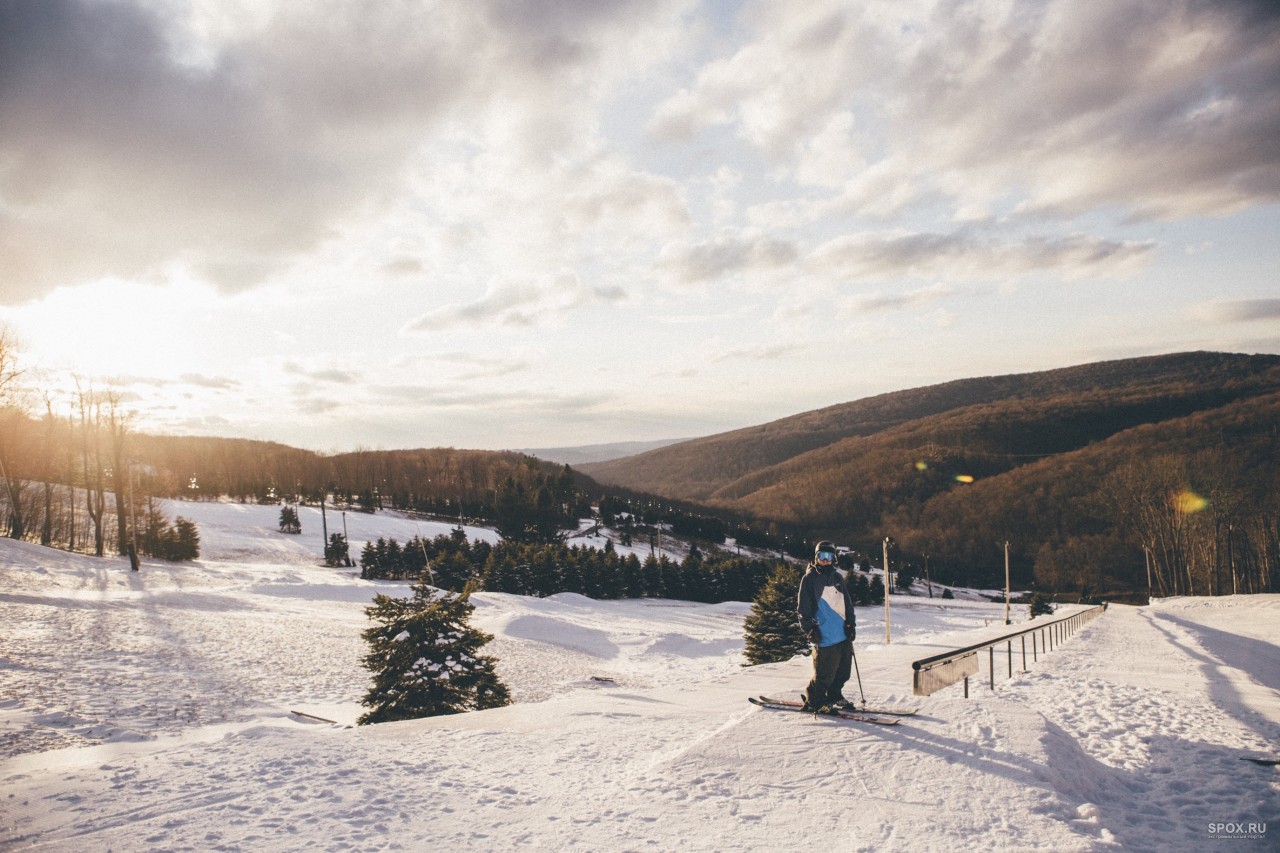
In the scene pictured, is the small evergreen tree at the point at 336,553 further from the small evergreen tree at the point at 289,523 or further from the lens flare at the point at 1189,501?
the lens flare at the point at 1189,501

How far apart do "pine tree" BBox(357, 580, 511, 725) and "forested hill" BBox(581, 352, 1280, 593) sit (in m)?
63.3

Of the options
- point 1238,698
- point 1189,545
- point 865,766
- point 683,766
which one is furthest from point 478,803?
point 1189,545

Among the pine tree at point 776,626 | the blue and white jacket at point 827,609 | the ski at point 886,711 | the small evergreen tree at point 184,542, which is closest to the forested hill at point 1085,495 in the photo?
the pine tree at point 776,626

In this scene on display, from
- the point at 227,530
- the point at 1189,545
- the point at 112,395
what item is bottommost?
the point at 1189,545

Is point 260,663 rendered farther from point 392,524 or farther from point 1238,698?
point 392,524

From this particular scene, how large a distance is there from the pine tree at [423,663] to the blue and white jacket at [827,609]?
610cm

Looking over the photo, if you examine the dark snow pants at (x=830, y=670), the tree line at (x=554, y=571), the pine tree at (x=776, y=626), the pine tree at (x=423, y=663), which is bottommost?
the tree line at (x=554, y=571)

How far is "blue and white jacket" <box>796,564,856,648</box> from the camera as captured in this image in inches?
295

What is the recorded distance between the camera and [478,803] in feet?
17.7

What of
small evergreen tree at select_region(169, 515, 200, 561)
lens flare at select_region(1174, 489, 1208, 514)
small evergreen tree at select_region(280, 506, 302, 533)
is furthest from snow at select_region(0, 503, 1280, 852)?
small evergreen tree at select_region(280, 506, 302, 533)

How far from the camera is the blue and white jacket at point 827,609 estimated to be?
7.49m

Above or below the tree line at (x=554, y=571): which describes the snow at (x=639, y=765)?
above

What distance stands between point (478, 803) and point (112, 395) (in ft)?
137

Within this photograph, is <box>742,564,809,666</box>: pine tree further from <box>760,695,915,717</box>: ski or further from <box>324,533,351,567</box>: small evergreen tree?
<box>324,533,351,567</box>: small evergreen tree
